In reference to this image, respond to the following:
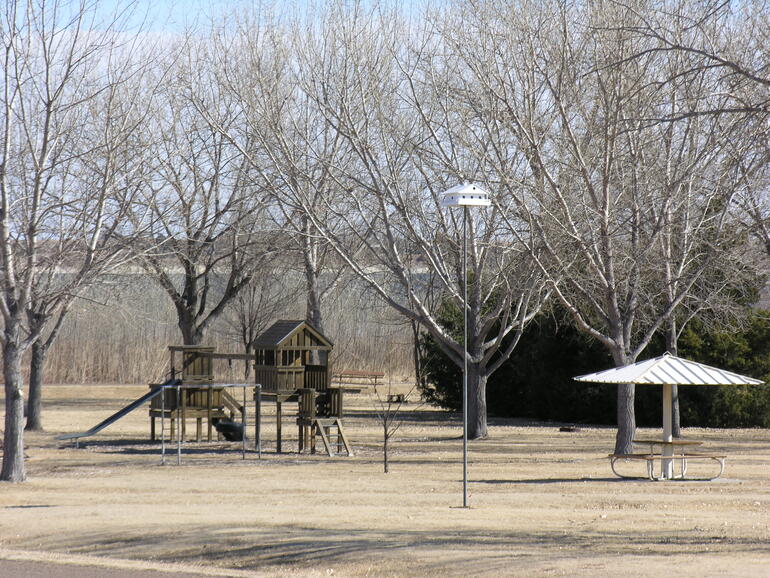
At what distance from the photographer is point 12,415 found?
17.0 metres

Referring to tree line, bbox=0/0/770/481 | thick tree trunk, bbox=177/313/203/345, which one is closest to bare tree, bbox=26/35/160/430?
tree line, bbox=0/0/770/481

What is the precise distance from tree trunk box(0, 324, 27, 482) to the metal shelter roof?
29.7ft

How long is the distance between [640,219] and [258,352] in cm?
863

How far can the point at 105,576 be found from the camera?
9.08 metres

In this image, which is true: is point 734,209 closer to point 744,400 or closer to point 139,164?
point 744,400

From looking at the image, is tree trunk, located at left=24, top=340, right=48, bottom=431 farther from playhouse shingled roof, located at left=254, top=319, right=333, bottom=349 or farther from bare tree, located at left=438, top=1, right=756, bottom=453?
bare tree, located at left=438, top=1, right=756, bottom=453

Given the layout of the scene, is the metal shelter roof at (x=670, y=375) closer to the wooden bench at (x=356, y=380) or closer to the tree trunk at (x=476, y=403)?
the tree trunk at (x=476, y=403)

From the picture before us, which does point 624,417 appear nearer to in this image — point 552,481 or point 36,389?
point 552,481

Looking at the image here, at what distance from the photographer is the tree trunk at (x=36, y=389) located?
2677cm

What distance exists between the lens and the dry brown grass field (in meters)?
9.66

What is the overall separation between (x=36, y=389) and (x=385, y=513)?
1628 cm

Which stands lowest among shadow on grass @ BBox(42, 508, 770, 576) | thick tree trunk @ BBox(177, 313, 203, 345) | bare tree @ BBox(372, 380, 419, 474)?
shadow on grass @ BBox(42, 508, 770, 576)

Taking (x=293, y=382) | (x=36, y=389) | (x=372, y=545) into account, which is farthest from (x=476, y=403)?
(x=372, y=545)

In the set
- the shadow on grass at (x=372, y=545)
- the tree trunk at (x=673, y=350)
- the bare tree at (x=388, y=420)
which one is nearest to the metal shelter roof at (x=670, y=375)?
the bare tree at (x=388, y=420)
